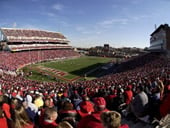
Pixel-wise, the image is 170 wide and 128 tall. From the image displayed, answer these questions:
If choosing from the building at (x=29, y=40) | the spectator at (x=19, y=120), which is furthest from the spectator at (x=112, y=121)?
the building at (x=29, y=40)

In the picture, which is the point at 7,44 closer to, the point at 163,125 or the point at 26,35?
the point at 26,35

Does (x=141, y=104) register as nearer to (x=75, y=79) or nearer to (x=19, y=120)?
(x=19, y=120)

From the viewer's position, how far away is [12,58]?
68125 millimetres

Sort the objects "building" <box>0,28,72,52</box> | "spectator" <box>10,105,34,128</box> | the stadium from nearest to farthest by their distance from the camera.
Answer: "spectator" <box>10,105,34,128</box>, the stadium, "building" <box>0,28,72,52</box>

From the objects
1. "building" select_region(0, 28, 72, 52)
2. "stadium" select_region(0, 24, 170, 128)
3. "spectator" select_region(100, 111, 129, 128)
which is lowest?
"stadium" select_region(0, 24, 170, 128)

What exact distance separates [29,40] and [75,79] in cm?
4786

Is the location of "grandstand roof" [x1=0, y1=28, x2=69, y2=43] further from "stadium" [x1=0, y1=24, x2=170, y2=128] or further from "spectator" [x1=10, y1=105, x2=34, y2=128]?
"spectator" [x1=10, y1=105, x2=34, y2=128]

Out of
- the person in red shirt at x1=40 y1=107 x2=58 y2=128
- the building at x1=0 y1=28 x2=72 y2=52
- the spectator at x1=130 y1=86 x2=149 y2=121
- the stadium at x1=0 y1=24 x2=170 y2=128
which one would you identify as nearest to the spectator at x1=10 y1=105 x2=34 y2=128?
the person in red shirt at x1=40 y1=107 x2=58 y2=128

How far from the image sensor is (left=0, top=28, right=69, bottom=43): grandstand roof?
84.6 m

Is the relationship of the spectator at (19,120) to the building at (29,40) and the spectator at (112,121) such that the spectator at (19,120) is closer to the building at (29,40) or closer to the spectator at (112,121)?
the spectator at (112,121)

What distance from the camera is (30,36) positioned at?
3780 inches

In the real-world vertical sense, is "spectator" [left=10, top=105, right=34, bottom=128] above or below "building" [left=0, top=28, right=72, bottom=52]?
below

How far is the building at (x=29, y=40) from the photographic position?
82875 millimetres

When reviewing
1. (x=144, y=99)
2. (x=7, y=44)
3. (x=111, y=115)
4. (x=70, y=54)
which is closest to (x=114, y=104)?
(x=144, y=99)
